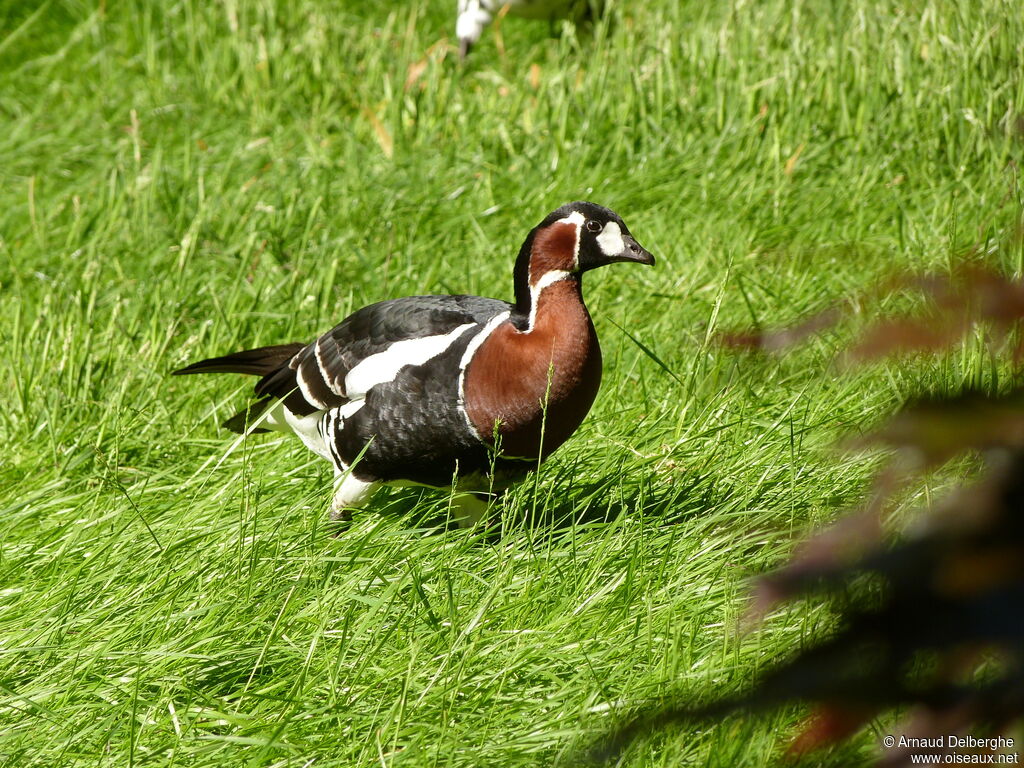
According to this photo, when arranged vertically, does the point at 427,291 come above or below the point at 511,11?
below

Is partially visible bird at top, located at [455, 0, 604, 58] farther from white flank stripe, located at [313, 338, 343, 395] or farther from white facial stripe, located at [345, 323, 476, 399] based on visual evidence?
white facial stripe, located at [345, 323, 476, 399]

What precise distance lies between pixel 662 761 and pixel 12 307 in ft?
10.1

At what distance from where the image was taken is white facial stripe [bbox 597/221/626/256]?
9.57 ft

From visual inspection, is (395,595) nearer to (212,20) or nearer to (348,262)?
(348,262)

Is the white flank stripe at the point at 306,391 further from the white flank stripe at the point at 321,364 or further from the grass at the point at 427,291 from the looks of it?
the grass at the point at 427,291

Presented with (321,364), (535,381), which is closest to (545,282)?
(535,381)

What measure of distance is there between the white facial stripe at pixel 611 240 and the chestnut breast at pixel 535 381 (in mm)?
167

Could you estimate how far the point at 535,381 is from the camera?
2.78 meters

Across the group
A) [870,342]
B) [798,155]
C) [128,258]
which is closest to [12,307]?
[128,258]

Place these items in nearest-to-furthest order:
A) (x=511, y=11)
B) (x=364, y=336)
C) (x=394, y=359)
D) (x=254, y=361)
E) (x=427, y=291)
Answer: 1. (x=394, y=359)
2. (x=364, y=336)
3. (x=254, y=361)
4. (x=427, y=291)
5. (x=511, y=11)

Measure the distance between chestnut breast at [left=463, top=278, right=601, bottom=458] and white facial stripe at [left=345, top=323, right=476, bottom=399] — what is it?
0.50 feet

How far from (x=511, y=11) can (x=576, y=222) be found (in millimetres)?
4312

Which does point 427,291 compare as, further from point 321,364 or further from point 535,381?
point 535,381

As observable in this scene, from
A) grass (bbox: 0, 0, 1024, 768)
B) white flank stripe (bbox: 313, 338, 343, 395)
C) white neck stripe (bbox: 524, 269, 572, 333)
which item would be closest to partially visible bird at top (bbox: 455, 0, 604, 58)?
grass (bbox: 0, 0, 1024, 768)
